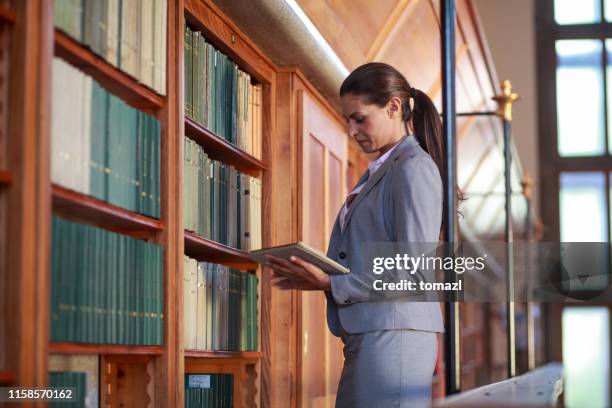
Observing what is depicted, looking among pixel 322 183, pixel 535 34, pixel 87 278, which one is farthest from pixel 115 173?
pixel 535 34

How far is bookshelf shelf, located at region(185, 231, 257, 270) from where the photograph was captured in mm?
3469

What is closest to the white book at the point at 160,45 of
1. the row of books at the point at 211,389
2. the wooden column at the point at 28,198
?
the wooden column at the point at 28,198

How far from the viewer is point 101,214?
2736mm

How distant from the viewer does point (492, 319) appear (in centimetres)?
1430

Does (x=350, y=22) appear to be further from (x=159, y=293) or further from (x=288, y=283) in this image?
(x=159, y=293)

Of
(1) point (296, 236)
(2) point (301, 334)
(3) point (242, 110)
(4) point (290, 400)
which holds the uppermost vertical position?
(3) point (242, 110)

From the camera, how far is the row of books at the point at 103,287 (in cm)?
244

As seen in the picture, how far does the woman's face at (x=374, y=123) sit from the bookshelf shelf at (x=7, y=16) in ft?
3.80

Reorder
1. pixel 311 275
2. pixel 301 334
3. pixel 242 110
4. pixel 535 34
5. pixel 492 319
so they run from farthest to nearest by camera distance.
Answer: pixel 492 319, pixel 535 34, pixel 301 334, pixel 242 110, pixel 311 275

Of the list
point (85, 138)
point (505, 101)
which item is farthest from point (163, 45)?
point (505, 101)

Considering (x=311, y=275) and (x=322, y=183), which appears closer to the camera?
(x=311, y=275)

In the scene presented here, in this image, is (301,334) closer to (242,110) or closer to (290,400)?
(290,400)

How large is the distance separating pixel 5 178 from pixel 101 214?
1.65 ft

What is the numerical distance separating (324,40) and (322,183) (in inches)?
34.2
